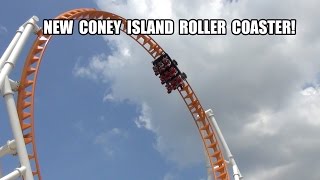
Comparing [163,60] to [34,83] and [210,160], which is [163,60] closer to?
[210,160]

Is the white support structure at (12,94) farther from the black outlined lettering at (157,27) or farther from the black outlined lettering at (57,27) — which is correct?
the black outlined lettering at (157,27)

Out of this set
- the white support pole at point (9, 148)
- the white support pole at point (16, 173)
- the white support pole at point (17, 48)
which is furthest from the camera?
the white support pole at point (9, 148)

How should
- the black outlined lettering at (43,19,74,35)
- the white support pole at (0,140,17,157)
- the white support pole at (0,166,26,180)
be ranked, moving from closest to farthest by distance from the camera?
the white support pole at (0,166,26,180)
the white support pole at (0,140,17,157)
the black outlined lettering at (43,19,74,35)

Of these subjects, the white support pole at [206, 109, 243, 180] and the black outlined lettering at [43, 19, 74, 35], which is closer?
the black outlined lettering at [43, 19, 74, 35]

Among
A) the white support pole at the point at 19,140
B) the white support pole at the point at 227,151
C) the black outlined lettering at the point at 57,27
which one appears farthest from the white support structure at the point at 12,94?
the white support pole at the point at 227,151

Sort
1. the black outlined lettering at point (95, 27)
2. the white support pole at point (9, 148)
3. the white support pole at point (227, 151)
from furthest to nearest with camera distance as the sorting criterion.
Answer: the white support pole at point (227, 151) < the black outlined lettering at point (95, 27) < the white support pole at point (9, 148)

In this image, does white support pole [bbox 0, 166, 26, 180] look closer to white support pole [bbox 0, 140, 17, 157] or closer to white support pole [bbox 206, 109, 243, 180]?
white support pole [bbox 0, 140, 17, 157]

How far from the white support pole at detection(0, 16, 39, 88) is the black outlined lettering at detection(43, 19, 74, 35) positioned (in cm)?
94

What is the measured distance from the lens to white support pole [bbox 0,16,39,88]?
12.8m

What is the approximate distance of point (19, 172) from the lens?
12023mm

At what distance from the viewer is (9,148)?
1337cm

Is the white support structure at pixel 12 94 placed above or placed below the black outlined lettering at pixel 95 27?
below

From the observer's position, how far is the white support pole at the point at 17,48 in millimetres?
12835

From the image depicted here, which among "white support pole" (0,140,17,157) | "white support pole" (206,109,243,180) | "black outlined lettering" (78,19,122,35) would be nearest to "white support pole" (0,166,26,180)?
"white support pole" (0,140,17,157)
